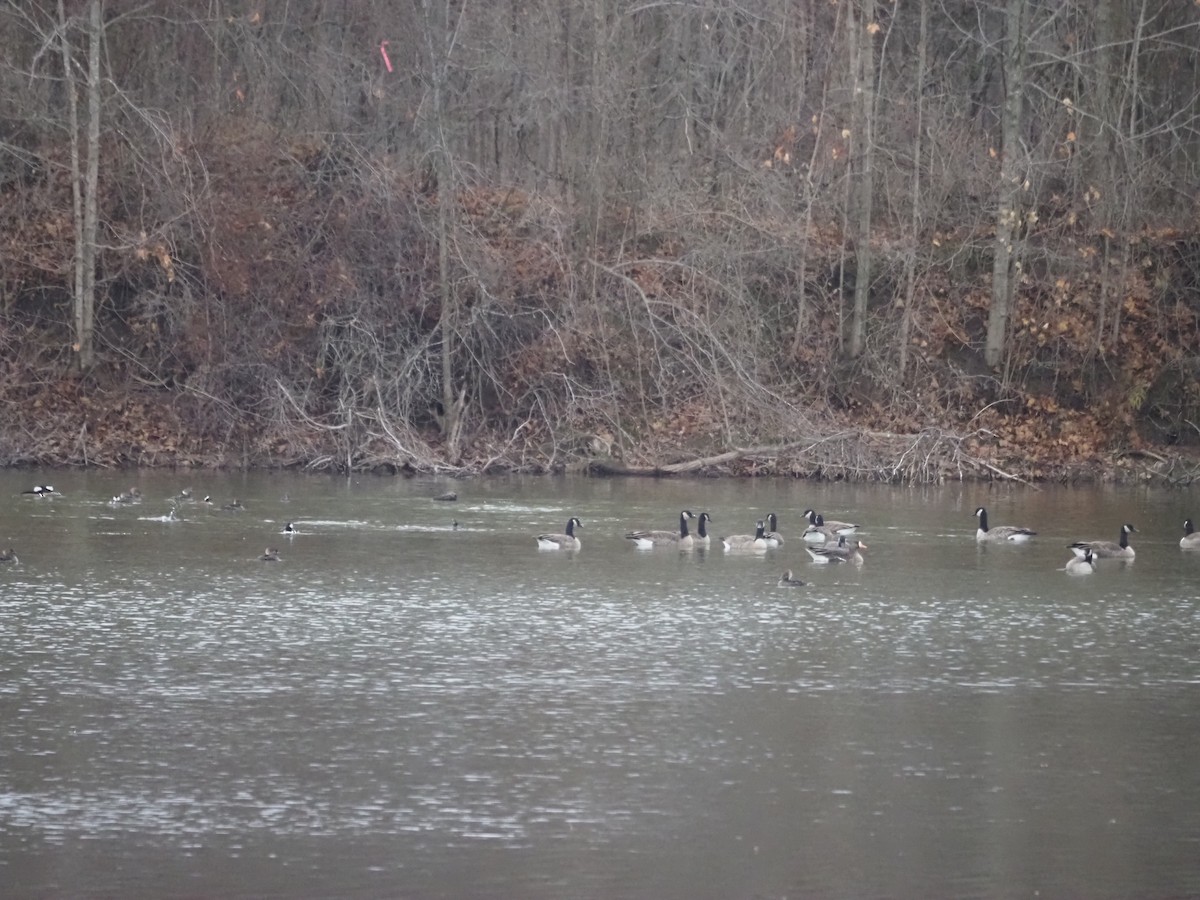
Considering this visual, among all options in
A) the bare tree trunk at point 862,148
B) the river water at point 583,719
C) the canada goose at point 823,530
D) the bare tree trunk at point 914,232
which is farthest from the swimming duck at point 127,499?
the bare tree trunk at point 914,232

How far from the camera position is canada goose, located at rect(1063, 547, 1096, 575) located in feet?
65.7

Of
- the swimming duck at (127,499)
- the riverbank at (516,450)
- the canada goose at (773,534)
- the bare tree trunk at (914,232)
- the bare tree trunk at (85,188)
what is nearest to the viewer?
the canada goose at (773,534)

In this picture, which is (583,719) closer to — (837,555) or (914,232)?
(837,555)

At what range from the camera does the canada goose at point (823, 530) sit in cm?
2216

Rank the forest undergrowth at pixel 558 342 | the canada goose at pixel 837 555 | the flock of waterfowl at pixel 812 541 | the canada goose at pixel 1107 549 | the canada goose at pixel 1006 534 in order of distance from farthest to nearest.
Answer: the forest undergrowth at pixel 558 342 → the canada goose at pixel 1006 534 → the canada goose at pixel 1107 549 → the canada goose at pixel 837 555 → the flock of waterfowl at pixel 812 541

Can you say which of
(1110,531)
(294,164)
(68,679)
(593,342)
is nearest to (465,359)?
(593,342)

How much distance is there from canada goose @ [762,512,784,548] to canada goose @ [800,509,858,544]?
0.38 m

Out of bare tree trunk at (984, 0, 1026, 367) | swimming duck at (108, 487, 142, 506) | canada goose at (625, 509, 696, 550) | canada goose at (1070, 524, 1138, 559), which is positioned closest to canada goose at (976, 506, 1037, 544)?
canada goose at (1070, 524, 1138, 559)

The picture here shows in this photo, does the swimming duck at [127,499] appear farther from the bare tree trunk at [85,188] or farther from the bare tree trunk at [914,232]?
the bare tree trunk at [914,232]

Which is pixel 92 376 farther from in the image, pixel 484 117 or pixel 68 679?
pixel 68 679

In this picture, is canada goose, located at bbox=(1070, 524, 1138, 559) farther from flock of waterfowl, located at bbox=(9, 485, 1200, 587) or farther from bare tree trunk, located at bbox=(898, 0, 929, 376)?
bare tree trunk, located at bbox=(898, 0, 929, 376)

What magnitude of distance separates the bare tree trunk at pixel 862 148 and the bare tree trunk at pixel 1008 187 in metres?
2.49

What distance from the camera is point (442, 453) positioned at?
31.7 m

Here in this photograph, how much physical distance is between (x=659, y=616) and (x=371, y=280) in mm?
19377
